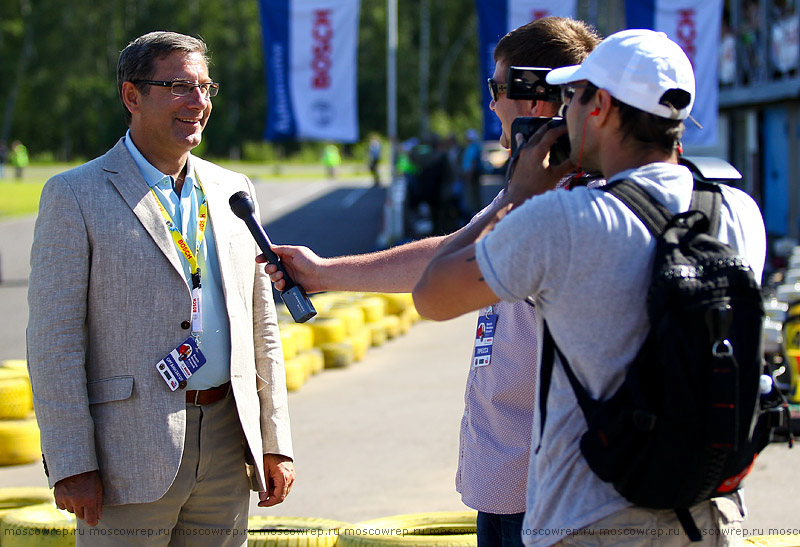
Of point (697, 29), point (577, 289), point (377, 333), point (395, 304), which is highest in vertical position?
point (697, 29)

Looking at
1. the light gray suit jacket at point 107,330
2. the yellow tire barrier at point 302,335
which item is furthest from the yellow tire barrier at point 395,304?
the light gray suit jacket at point 107,330

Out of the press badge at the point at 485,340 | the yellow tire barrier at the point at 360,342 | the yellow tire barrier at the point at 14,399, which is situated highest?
the press badge at the point at 485,340

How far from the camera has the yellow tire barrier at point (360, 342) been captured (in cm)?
963

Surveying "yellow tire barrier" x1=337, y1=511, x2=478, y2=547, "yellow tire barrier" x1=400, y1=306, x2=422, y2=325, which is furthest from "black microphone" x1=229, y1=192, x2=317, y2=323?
"yellow tire barrier" x1=400, y1=306, x2=422, y2=325

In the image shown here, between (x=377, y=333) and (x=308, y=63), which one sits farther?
(x=308, y=63)

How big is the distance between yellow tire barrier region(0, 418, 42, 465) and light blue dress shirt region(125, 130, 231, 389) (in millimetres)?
3947

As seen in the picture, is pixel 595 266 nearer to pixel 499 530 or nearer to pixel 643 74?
pixel 643 74

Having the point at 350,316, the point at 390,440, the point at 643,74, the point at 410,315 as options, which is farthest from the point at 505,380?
the point at 410,315

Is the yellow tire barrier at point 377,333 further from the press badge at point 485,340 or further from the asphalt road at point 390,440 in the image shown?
the press badge at point 485,340

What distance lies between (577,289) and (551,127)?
490 mm

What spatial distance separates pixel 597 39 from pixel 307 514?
3568mm

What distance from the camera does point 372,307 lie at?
10719mm

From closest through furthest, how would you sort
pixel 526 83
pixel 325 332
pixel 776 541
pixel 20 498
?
Answer: 1. pixel 526 83
2. pixel 776 541
3. pixel 20 498
4. pixel 325 332

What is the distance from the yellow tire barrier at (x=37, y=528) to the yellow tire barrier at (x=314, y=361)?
460cm
